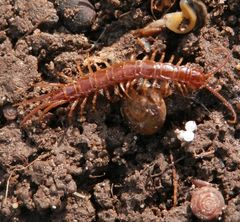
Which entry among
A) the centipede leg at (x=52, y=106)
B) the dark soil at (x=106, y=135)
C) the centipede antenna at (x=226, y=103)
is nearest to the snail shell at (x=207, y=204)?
the dark soil at (x=106, y=135)

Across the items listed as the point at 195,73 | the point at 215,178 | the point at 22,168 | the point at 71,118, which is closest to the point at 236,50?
the point at 195,73

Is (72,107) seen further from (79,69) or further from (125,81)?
(125,81)

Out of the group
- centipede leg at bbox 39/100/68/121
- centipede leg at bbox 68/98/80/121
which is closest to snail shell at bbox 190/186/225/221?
centipede leg at bbox 68/98/80/121

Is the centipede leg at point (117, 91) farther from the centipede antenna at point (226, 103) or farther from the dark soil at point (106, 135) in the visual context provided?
the centipede antenna at point (226, 103)

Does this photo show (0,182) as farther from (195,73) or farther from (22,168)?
(195,73)

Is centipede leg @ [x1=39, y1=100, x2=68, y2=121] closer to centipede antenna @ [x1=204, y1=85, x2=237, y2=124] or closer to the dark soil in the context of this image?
the dark soil

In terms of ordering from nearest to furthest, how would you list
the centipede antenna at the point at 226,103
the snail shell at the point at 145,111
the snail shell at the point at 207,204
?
the snail shell at the point at 207,204
the snail shell at the point at 145,111
the centipede antenna at the point at 226,103
